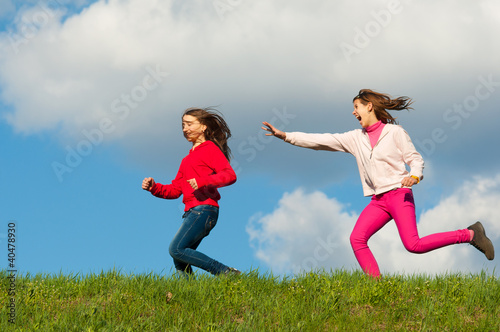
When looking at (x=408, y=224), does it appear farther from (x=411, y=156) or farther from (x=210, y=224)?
(x=210, y=224)

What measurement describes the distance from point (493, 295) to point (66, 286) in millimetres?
5068

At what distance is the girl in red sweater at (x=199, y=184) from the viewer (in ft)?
22.6

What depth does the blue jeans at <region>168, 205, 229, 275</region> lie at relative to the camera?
6.86 m

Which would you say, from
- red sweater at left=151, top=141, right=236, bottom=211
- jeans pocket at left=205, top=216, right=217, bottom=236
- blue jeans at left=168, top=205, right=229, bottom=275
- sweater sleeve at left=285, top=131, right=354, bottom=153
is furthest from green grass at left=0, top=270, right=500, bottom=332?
sweater sleeve at left=285, top=131, right=354, bottom=153

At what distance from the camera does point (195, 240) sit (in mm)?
6918

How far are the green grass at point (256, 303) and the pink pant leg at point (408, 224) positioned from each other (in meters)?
0.40

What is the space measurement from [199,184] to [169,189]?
102cm

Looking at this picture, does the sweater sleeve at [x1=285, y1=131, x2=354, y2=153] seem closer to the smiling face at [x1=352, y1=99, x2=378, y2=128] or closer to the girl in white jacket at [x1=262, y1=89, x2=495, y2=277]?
the girl in white jacket at [x1=262, y1=89, x2=495, y2=277]

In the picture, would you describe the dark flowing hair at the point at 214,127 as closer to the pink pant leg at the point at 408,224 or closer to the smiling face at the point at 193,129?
the smiling face at the point at 193,129

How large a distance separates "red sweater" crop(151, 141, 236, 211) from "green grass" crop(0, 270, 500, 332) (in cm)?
103

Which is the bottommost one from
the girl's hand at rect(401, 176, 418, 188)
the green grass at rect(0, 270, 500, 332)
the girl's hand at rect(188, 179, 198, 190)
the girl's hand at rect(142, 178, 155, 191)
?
the green grass at rect(0, 270, 500, 332)

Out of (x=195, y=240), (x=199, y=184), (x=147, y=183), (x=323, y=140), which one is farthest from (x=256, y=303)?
(x=323, y=140)

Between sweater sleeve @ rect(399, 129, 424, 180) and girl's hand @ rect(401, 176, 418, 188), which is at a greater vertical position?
sweater sleeve @ rect(399, 129, 424, 180)

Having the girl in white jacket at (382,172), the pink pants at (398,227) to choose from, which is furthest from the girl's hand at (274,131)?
the pink pants at (398,227)
